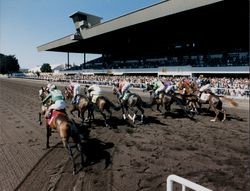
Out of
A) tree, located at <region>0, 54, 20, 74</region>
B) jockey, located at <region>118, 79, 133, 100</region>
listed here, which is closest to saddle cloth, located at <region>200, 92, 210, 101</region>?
jockey, located at <region>118, 79, 133, 100</region>

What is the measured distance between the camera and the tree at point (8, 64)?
95250mm

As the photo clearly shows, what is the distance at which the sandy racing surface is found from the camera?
566cm

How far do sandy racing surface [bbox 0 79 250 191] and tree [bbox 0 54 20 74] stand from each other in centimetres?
9149

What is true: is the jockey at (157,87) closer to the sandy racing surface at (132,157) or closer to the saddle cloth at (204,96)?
the saddle cloth at (204,96)

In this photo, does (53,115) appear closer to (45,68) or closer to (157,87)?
(157,87)

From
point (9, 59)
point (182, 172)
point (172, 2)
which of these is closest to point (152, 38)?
point (172, 2)

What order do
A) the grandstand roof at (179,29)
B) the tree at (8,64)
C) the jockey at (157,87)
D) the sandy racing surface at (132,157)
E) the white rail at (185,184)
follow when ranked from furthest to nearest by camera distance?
the tree at (8,64)
the grandstand roof at (179,29)
the jockey at (157,87)
the sandy racing surface at (132,157)
the white rail at (185,184)

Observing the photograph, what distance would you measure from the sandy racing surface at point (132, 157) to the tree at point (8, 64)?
300 ft

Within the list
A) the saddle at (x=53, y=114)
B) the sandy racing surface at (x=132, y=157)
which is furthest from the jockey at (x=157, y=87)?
the saddle at (x=53, y=114)

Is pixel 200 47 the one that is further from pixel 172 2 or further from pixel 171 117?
pixel 171 117

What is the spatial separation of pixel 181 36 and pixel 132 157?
32281 millimetres

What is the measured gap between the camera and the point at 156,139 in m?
8.94

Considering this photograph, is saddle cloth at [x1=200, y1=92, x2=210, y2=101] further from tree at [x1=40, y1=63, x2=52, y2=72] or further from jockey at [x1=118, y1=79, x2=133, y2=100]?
tree at [x1=40, y1=63, x2=52, y2=72]

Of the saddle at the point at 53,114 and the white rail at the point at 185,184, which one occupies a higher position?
the saddle at the point at 53,114
